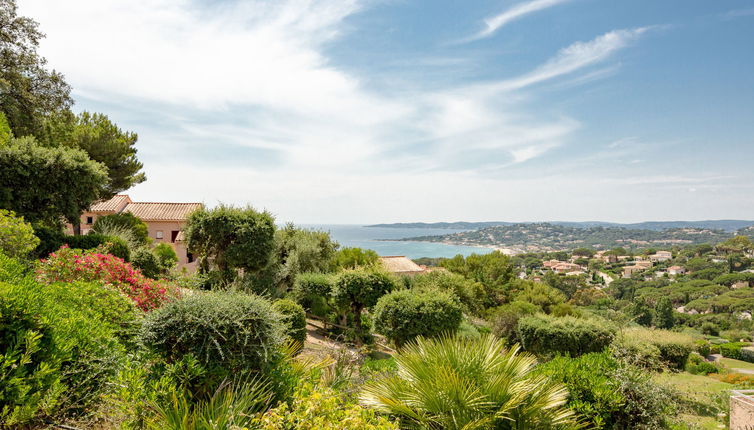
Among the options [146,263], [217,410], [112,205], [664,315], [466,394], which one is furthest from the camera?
[664,315]

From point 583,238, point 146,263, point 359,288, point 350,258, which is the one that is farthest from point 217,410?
point 583,238

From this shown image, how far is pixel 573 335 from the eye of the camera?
15695mm

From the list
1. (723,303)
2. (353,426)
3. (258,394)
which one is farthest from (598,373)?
(723,303)

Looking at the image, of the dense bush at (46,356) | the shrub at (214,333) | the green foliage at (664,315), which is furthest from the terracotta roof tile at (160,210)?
the green foliage at (664,315)

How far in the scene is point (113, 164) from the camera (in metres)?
20.6

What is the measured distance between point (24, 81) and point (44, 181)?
6362 millimetres

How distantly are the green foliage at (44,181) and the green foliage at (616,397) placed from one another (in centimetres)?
1511

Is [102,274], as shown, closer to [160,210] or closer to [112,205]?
[160,210]

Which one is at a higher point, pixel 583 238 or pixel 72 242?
pixel 72 242

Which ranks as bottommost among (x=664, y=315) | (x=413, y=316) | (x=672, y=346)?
(x=664, y=315)

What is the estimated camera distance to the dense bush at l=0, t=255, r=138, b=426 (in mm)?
2756

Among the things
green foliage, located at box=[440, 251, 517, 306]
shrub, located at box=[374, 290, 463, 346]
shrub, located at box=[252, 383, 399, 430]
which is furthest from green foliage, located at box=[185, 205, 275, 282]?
green foliage, located at box=[440, 251, 517, 306]

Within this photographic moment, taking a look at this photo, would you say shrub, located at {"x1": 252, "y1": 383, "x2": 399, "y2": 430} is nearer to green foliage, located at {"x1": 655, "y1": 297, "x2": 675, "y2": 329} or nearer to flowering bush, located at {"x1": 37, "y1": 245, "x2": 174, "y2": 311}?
flowering bush, located at {"x1": 37, "y1": 245, "x2": 174, "y2": 311}

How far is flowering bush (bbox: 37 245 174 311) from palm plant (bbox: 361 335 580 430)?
185 inches
